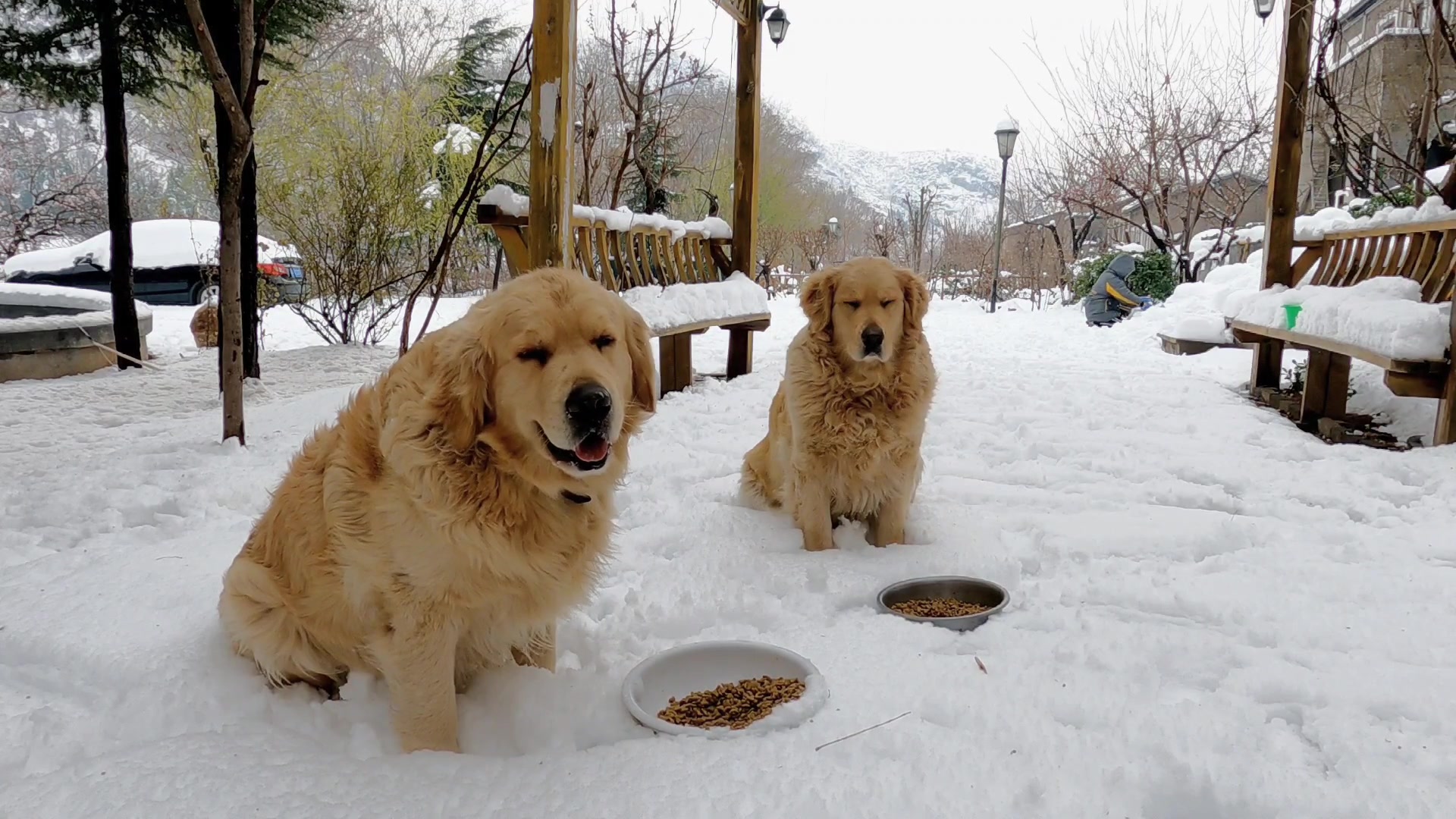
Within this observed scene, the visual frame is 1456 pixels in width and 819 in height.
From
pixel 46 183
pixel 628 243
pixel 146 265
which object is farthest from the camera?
pixel 46 183

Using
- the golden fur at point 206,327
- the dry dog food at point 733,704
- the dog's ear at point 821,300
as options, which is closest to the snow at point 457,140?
the golden fur at point 206,327

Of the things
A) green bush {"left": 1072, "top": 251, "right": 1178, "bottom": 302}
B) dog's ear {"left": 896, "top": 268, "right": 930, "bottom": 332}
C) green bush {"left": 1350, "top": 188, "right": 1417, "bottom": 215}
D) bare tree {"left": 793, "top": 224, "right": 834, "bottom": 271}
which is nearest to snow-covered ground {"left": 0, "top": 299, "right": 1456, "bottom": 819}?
dog's ear {"left": 896, "top": 268, "right": 930, "bottom": 332}

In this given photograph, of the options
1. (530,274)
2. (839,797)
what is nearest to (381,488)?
(530,274)

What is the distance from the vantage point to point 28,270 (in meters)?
14.3

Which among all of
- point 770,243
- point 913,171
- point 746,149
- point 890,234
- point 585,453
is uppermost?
point 913,171

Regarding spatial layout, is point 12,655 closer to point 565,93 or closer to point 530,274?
point 530,274

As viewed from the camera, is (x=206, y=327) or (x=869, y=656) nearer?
(x=869, y=656)

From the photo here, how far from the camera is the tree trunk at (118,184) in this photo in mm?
6574

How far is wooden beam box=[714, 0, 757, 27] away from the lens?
22.0ft

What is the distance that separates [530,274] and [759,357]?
23.5 feet

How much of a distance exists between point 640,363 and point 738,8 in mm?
6179

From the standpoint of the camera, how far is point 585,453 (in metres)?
1.70

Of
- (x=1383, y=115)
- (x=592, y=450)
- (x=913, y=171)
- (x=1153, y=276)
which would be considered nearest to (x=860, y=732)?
(x=592, y=450)

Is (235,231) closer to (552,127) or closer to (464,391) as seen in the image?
(552,127)
